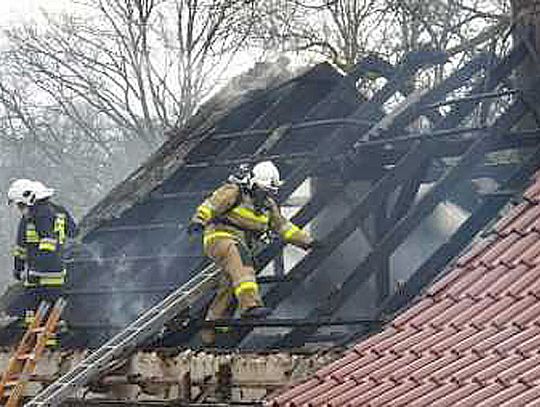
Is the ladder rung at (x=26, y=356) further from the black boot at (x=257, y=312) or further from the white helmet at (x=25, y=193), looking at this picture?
the black boot at (x=257, y=312)

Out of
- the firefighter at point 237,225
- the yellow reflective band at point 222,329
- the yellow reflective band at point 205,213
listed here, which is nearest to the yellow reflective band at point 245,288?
the firefighter at point 237,225

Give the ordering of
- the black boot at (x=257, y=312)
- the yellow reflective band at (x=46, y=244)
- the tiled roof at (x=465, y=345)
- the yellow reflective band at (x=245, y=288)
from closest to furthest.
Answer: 1. the tiled roof at (x=465, y=345)
2. the black boot at (x=257, y=312)
3. the yellow reflective band at (x=245, y=288)
4. the yellow reflective band at (x=46, y=244)

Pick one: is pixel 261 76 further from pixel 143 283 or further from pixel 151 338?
pixel 151 338

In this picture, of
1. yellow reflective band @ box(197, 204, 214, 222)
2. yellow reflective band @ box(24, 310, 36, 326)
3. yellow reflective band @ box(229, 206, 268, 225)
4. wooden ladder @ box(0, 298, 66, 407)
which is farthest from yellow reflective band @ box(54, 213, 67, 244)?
yellow reflective band @ box(229, 206, 268, 225)

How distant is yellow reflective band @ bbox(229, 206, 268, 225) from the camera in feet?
25.8

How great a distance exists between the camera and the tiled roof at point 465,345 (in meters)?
5.38

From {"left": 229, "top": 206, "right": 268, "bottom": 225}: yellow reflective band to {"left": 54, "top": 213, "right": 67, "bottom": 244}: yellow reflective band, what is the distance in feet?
5.35

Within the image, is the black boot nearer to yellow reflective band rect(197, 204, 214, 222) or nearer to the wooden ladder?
yellow reflective band rect(197, 204, 214, 222)

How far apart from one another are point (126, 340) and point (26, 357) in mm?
887

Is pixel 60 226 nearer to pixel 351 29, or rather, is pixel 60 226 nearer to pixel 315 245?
pixel 315 245

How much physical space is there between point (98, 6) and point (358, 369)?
694 inches

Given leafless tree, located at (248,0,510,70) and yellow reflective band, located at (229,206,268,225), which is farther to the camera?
leafless tree, located at (248,0,510,70)

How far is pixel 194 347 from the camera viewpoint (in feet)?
25.2

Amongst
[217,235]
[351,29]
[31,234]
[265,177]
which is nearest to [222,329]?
[217,235]
